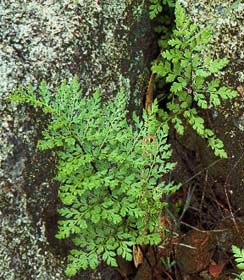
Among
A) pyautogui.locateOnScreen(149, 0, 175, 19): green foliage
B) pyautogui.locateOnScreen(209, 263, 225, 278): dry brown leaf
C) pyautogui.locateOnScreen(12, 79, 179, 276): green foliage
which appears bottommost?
pyautogui.locateOnScreen(209, 263, 225, 278): dry brown leaf

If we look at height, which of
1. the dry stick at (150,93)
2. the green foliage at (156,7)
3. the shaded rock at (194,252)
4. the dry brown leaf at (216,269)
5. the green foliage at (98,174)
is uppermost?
the green foliage at (156,7)

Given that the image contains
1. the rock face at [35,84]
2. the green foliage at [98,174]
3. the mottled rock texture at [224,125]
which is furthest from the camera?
the mottled rock texture at [224,125]

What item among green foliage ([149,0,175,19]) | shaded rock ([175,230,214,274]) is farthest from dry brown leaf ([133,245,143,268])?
green foliage ([149,0,175,19])

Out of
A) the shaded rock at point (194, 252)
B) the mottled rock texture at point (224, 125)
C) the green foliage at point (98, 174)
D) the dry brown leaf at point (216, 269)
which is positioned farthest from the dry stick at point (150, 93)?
the dry brown leaf at point (216, 269)

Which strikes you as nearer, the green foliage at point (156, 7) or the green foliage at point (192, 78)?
the green foliage at point (192, 78)

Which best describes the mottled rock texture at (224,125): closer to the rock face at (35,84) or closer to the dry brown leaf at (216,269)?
the dry brown leaf at (216,269)

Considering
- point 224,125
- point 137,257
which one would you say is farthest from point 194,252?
point 224,125

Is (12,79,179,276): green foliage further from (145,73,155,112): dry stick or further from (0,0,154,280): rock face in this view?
(145,73,155,112): dry stick
